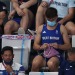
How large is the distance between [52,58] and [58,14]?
3.99 ft

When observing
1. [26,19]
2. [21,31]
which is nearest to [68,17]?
[26,19]

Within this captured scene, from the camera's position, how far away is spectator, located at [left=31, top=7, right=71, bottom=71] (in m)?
6.56

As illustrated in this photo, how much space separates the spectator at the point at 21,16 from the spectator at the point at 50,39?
435mm

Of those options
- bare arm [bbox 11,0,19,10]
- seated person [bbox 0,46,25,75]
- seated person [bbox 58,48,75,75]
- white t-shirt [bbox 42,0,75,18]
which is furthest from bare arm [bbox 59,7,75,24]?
seated person [bbox 0,46,25,75]

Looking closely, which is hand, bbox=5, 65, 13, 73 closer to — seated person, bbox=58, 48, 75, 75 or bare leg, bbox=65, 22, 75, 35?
seated person, bbox=58, 48, 75, 75

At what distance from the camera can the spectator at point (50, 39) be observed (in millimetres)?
6559

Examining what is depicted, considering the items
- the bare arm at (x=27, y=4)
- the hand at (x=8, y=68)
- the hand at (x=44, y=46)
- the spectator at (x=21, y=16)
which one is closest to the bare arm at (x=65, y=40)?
the hand at (x=44, y=46)

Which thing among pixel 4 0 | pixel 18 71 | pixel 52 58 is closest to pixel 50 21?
pixel 52 58

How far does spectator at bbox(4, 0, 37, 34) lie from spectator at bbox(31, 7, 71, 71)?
435mm

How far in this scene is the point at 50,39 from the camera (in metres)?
6.75

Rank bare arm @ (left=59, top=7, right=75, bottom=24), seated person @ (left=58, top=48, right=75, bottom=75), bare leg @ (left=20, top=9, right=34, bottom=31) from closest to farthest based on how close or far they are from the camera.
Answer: seated person @ (left=58, top=48, right=75, bottom=75), bare arm @ (left=59, top=7, right=75, bottom=24), bare leg @ (left=20, top=9, right=34, bottom=31)

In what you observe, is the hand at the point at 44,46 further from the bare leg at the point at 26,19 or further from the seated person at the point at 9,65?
the bare leg at the point at 26,19

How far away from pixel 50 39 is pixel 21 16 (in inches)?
41.3

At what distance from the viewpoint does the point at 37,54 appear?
7.07m
